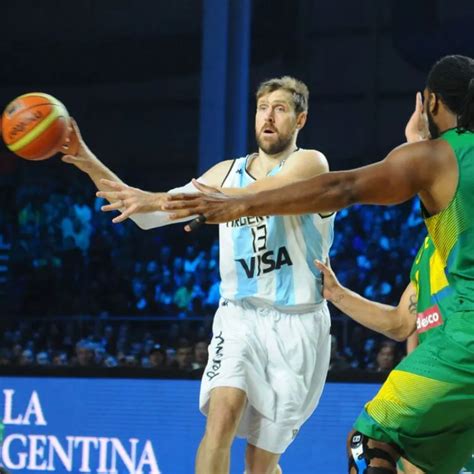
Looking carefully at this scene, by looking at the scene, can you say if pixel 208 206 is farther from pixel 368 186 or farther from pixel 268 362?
pixel 268 362

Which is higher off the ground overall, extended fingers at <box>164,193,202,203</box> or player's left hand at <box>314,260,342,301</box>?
extended fingers at <box>164,193,202,203</box>

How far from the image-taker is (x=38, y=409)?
20.6 feet

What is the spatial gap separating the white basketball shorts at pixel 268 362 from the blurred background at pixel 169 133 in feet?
10.4

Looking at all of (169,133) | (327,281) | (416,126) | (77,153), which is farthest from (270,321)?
(169,133)

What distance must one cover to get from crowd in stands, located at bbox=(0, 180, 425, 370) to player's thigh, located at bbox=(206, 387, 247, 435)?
4252 mm

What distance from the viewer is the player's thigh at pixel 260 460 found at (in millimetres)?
4465

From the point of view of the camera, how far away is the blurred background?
9.83 m

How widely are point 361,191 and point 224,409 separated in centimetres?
168

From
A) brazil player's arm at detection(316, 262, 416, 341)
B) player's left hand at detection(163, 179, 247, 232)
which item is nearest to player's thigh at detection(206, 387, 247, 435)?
brazil player's arm at detection(316, 262, 416, 341)

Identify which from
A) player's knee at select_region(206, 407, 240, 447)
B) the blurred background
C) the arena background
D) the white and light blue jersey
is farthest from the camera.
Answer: the blurred background

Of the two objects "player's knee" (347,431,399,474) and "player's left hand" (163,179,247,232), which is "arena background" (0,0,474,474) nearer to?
"player's knee" (347,431,399,474)

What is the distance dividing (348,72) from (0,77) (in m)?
5.51

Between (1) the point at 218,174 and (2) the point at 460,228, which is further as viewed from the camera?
(1) the point at 218,174

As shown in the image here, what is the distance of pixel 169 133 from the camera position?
1698 cm
